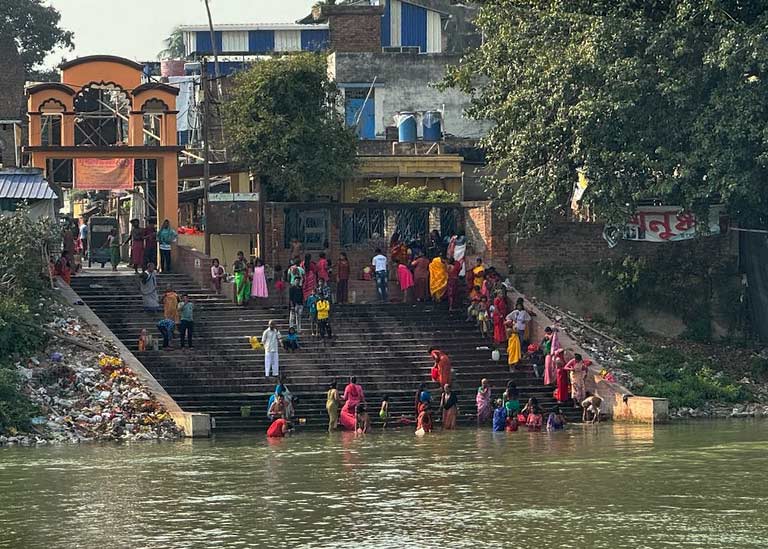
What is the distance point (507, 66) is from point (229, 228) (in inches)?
282

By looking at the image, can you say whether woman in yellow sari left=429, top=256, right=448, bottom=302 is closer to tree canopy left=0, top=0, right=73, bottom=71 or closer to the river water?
the river water

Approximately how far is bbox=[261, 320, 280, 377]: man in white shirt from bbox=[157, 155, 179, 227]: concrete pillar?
8487 mm

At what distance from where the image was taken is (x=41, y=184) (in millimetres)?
35031

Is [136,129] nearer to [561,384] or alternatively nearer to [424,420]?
[561,384]

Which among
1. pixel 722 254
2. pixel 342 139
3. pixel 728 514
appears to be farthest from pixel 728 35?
pixel 728 514

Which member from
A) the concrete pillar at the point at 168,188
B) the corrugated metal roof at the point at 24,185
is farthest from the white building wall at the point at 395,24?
the corrugated metal roof at the point at 24,185

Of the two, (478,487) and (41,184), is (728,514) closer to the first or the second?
(478,487)

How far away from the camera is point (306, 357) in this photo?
31.3 m

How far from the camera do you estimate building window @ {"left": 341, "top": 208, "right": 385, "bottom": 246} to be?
121 feet

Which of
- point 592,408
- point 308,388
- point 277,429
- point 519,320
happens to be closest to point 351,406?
point 277,429

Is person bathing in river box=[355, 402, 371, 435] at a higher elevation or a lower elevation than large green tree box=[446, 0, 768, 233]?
lower

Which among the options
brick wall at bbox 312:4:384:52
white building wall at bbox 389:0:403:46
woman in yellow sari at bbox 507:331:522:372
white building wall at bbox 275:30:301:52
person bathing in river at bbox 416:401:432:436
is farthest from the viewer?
white building wall at bbox 275:30:301:52

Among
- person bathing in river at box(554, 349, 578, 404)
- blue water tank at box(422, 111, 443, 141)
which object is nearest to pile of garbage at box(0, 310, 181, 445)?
person bathing in river at box(554, 349, 578, 404)

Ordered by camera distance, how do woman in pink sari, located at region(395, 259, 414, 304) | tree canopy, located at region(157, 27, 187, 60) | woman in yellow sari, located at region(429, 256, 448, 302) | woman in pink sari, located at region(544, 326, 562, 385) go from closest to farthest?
woman in pink sari, located at region(544, 326, 562, 385) < woman in yellow sari, located at region(429, 256, 448, 302) < woman in pink sari, located at region(395, 259, 414, 304) < tree canopy, located at region(157, 27, 187, 60)
